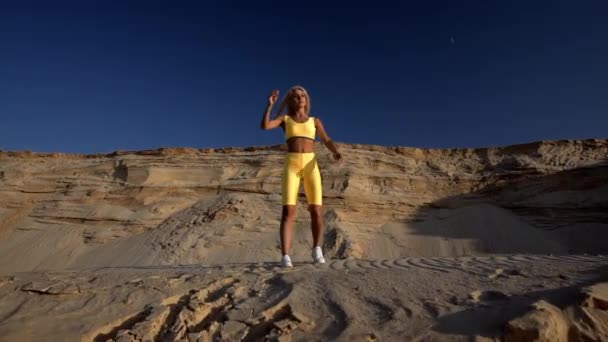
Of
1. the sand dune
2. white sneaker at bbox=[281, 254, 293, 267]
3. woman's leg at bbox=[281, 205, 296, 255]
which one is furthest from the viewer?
woman's leg at bbox=[281, 205, 296, 255]

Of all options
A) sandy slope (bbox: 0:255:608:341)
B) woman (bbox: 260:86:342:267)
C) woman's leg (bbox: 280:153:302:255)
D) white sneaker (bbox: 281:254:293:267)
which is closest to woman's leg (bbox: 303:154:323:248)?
woman (bbox: 260:86:342:267)

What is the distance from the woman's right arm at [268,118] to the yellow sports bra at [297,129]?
8cm

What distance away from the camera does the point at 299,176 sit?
4242 millimetres

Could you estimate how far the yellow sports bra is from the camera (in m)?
4.21

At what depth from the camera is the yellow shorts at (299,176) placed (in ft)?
13.6

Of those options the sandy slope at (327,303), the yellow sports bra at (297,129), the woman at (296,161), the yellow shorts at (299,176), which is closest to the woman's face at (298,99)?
the woman at (296,161)

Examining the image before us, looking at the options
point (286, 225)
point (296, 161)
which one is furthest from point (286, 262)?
point (296, 161)

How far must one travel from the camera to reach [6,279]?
3904mm

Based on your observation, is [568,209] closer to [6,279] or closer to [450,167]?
[450,167]

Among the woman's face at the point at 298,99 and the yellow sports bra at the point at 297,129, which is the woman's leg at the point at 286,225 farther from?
the woman's face at the point at 298,99

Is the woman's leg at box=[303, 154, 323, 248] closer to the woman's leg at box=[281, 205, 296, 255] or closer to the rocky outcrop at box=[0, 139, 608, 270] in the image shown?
the woman's leg at box=[281, 205, 296, 255]

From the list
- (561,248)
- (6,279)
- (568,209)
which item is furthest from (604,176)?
(6,279)

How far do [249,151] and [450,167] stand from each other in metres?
8.63

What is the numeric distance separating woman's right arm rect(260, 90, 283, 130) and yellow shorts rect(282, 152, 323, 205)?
379mm
